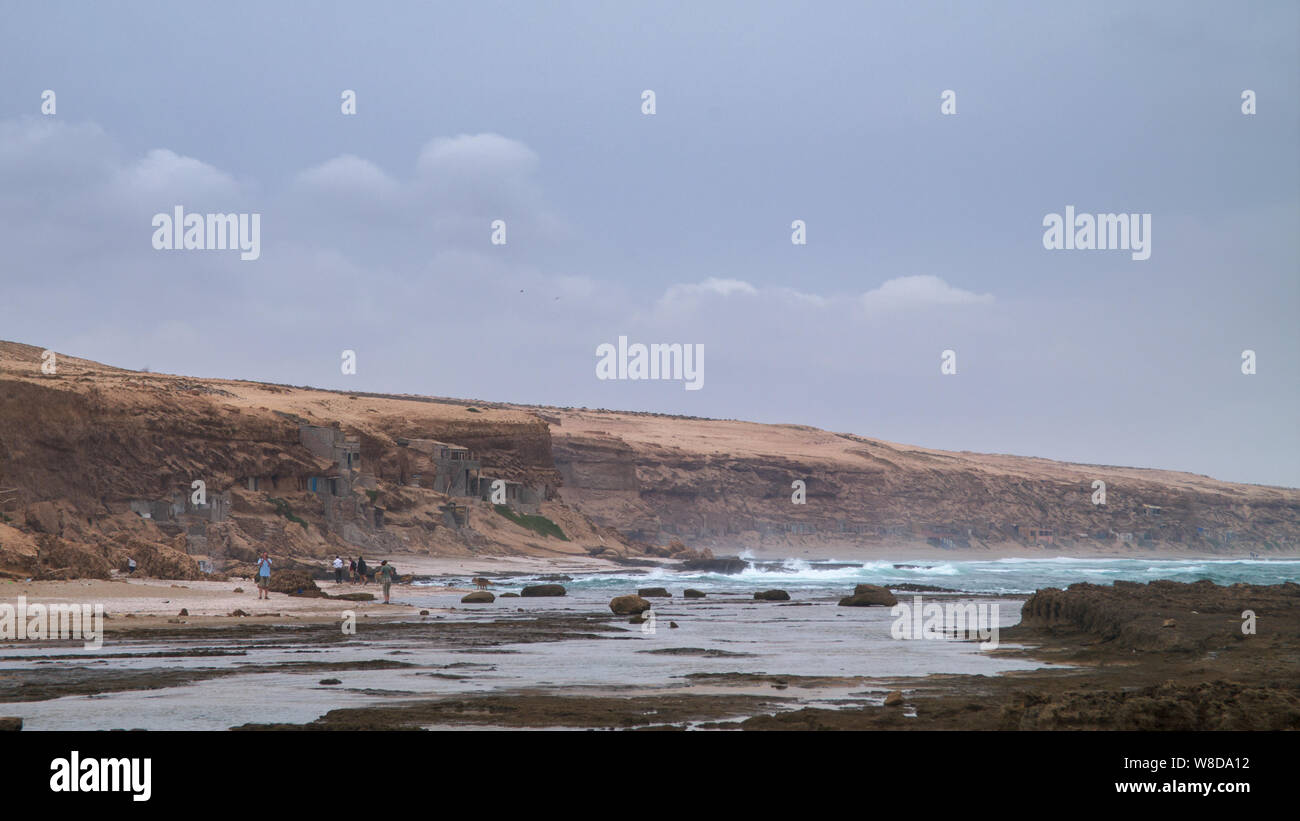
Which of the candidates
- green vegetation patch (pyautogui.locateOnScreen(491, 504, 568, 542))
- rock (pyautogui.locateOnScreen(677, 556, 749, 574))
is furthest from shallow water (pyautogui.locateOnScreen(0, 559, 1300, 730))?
green vegetation patch (pyautogui.locateOnScreen(491, 504, 568, 542))

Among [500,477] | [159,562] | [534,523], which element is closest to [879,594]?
[159,562]

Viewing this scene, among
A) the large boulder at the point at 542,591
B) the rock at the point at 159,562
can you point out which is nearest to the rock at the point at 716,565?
the large boulder at the point at 542,591

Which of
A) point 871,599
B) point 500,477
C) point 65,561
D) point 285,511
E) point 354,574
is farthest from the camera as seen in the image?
point 500,477

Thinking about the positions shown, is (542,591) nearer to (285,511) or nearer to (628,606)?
(628,606)

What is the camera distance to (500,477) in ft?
297

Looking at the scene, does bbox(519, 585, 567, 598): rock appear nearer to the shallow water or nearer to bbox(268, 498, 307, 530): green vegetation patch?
the shallow water

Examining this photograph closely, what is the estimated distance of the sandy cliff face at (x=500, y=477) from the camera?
2286 inches

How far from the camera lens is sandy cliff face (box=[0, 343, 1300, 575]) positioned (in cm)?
5806
